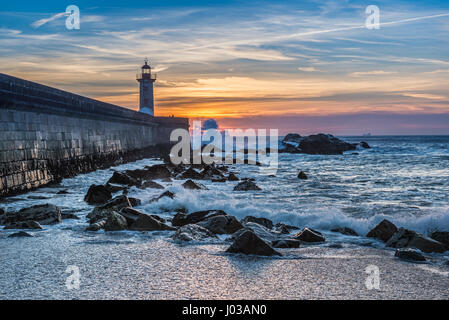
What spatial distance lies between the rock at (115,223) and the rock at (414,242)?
2.97 m

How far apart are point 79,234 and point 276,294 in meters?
2.79

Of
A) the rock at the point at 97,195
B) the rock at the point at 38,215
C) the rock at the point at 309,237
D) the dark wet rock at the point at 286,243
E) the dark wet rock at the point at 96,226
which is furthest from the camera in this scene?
the rock at the point at 97,195

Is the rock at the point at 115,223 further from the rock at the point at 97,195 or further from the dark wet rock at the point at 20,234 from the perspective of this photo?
the rock at the point at 97,195

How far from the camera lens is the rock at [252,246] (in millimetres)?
3801

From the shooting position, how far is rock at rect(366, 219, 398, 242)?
475 centimetres

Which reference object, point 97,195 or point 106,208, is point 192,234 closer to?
point 106,208

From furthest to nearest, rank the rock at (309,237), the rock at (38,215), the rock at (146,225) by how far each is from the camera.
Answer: the rock at (38,215)
the rock at (146,225)
the rock at (309,237)

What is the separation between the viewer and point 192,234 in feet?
15.0

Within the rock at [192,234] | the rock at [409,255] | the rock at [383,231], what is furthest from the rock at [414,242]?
the rock at [192,234]

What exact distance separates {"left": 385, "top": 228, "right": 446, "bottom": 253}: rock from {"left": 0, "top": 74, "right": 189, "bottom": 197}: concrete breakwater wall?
22.2 ft

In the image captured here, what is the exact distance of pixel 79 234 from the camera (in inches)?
187

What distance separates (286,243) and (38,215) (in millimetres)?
3221

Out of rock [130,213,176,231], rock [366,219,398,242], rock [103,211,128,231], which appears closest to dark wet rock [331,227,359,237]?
rock [366,219,398,242]

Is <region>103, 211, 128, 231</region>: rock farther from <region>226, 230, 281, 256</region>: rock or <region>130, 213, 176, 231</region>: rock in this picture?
<region>226, 230, 281, 256</region>: rock
